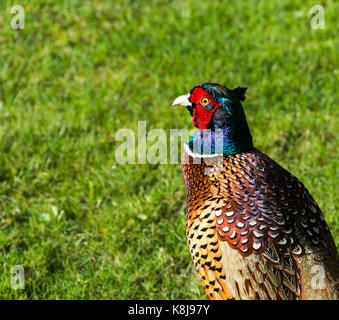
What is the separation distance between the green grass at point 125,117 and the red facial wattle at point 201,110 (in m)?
1.09

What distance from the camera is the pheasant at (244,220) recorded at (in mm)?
2662

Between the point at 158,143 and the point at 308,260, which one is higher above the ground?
the point at 158,143

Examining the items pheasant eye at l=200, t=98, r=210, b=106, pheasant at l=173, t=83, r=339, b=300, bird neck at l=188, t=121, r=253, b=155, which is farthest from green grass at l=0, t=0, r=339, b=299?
pheasant eye at l=200, t=98, r=210, b=106

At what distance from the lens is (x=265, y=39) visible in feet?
18.1

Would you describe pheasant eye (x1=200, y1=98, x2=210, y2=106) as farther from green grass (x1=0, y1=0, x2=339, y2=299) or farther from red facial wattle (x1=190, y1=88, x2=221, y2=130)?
green grass (x1=0, y1=0, x2=339, y2=299)

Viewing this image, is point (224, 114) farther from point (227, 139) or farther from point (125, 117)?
Answer: point (125, 117)

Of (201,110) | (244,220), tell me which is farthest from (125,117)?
(244,220)

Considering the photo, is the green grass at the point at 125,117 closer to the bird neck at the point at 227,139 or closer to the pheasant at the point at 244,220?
the pheasant at the point at 244,220

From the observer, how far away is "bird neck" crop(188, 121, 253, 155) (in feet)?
9.77

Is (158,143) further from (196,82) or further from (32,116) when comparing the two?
(32,116)

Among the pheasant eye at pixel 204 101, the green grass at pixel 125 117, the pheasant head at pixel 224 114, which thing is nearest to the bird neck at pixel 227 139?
the pheasant head at pixel 224 114

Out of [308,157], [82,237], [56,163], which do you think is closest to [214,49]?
[308,157]

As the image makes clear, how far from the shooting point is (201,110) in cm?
302

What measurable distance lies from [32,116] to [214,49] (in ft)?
5.92
